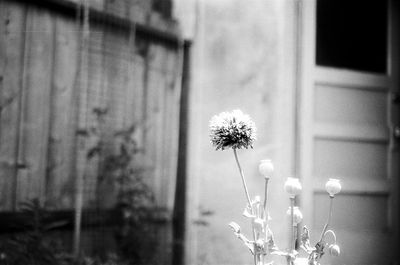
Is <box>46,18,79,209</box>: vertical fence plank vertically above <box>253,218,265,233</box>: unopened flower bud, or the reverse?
<box>46,18,79,209</box>: vertical fence plank

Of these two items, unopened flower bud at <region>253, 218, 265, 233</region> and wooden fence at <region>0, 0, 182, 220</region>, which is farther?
wooden fence at <region>0, 0, 182, 220</region>

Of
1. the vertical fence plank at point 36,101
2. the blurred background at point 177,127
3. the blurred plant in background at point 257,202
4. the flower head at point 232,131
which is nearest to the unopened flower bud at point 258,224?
the blurred plant in background at point 257,202

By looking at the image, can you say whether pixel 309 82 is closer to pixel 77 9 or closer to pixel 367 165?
pixel 367 165

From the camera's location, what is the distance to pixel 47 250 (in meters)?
2.76

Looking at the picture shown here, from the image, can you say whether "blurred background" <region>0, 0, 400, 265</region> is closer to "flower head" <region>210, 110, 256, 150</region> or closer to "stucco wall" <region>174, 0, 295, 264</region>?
"stucco wall" <region>174, 0, 295, 264</region>

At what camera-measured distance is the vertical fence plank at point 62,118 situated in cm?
280

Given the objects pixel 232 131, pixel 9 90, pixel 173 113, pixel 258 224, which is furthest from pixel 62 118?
pixel 258 224

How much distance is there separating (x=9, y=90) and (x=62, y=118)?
0.31m

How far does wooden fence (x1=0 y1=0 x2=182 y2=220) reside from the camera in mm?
2736

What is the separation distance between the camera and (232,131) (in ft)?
4.99

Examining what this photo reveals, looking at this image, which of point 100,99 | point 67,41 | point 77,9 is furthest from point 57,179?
point 77,9

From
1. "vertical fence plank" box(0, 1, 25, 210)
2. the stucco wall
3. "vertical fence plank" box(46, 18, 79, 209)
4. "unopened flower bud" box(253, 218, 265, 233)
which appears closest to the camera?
"unopened flower bud" box(253, 218, 265, 233)

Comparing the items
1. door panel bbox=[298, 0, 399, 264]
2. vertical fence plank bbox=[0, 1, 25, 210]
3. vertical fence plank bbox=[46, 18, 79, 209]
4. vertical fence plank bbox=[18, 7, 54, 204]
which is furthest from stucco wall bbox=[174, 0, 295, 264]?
vertical fence plank bbox=[0, 1, 25, 210]

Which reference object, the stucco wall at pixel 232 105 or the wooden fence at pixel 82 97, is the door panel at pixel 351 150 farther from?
the wooden fence at pixel 82 97
